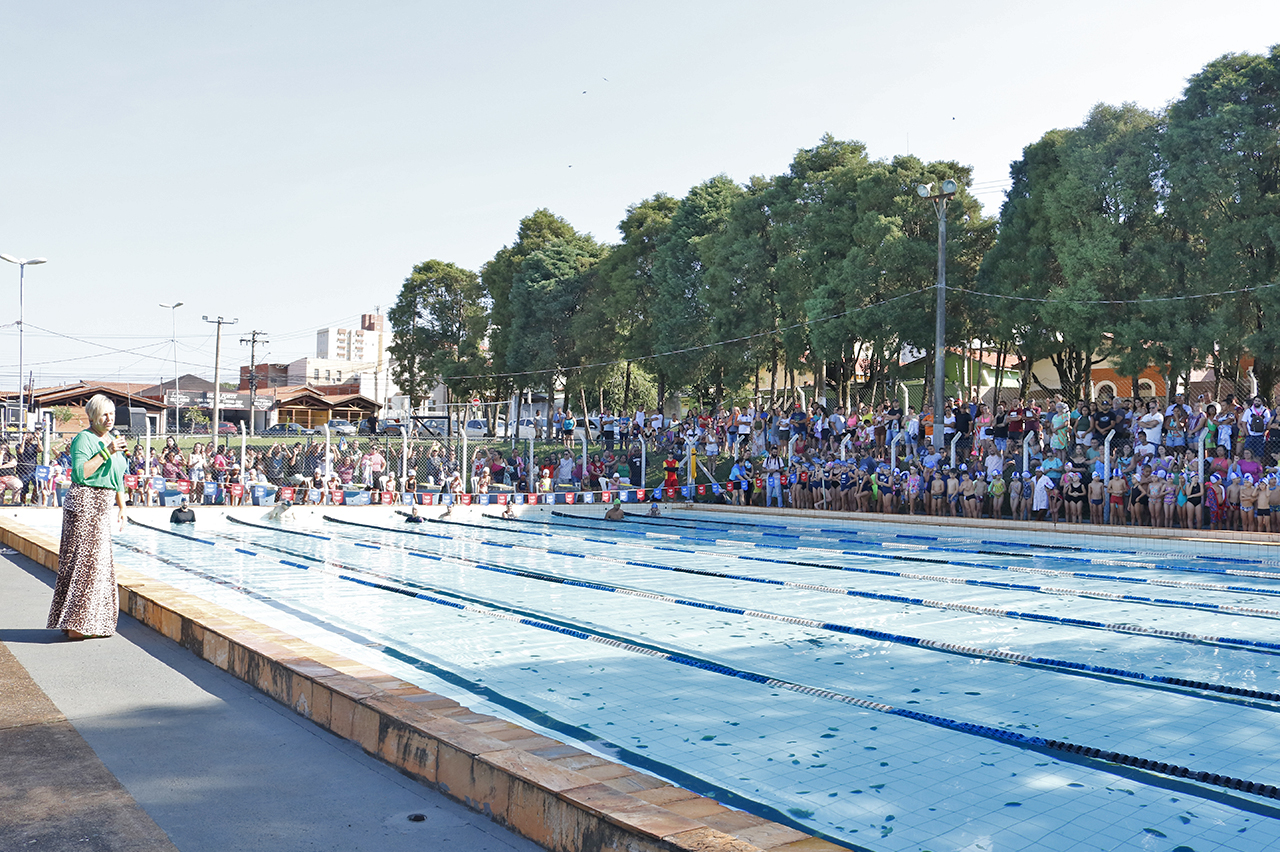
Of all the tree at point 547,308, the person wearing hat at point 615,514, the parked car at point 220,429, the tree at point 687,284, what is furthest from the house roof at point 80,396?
the person wearing hat at point 615,514

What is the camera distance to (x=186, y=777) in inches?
139

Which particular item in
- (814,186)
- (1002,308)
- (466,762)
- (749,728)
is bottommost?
(749,728)

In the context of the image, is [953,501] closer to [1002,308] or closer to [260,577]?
[1002,308]

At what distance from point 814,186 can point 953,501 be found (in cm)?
1325

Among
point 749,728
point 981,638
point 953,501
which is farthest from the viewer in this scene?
point 953,501

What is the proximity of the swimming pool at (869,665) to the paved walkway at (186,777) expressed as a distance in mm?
1399

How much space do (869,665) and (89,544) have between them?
16.0 feet

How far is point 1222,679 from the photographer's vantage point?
6.37 meters

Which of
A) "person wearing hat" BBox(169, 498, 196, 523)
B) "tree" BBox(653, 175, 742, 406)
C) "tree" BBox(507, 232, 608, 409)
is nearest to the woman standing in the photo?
"person wearing hat" BBox(169, 498, 196, 523)

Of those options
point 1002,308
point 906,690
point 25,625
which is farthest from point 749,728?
point 1002,308

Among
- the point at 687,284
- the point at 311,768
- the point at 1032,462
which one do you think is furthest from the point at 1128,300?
the point at 311,768

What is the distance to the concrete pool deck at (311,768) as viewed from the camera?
2941mm

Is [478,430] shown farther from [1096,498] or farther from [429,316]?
[1096,498]

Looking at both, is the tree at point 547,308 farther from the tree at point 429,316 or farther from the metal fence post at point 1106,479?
the metal fence post at point 1106,479
